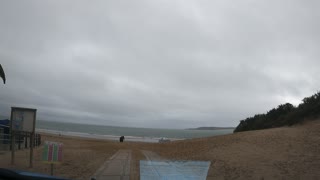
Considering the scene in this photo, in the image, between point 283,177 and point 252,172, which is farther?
point 252,172

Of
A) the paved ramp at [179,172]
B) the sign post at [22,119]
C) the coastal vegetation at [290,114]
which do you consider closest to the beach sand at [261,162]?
the paved ramp at [179,172]

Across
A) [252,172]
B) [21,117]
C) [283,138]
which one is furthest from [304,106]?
[21,117]

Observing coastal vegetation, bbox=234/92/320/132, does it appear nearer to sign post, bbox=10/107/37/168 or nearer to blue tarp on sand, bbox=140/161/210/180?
blue tarp on sand, bbox=140/161/210/180

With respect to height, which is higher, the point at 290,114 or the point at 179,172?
the point at 290,114

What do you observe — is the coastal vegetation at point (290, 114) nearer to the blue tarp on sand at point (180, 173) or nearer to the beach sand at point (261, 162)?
the beach sand at point (261, 162)

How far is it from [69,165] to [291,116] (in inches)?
842

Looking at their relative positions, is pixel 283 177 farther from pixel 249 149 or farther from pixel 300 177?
pixel 249 149

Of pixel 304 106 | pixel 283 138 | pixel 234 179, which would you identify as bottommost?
pixel 234 179

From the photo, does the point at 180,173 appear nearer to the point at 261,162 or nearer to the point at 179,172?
the point at 179,172

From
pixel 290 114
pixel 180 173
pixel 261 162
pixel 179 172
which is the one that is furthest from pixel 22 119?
pixel 290 114

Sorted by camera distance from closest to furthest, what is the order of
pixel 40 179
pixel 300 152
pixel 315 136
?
pixel 40 179
pixel 300 152
pixel 315 136

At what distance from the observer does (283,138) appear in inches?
922

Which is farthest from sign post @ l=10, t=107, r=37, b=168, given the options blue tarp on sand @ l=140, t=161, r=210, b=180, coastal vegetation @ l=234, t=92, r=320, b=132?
coastal vegetation @ l=234, t=92, r=320, b=132

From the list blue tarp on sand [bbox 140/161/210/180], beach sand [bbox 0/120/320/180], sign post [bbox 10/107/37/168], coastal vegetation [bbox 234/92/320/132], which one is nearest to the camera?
blue tarp on sand [bbox 140/161/210/180]
